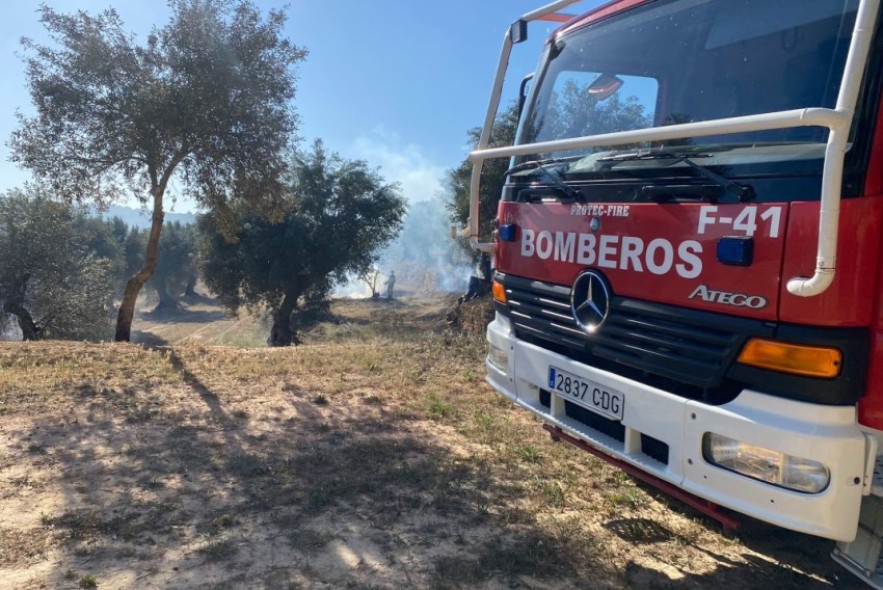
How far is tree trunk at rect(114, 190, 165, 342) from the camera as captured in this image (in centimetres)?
1135

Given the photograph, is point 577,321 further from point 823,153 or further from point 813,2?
point 813,2

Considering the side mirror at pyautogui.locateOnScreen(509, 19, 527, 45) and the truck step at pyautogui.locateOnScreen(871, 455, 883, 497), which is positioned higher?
the side mirror at pyautogui.locateOnScreen(509, 19, 527, 45)

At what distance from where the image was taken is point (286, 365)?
765 centimetres

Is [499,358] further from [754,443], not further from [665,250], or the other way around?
[754,443]

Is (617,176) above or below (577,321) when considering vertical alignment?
above

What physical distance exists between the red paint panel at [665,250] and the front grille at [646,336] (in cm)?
6

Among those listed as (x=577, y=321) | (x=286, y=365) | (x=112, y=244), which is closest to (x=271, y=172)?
(x=286, y=365)

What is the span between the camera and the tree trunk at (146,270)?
11.4 metres

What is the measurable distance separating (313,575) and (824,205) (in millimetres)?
2713

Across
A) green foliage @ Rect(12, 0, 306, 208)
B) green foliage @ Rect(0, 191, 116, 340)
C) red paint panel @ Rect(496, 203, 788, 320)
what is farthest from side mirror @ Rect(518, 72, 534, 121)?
green foliage @ Rect(0, 191, 116, 340)

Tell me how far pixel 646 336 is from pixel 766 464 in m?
0.75

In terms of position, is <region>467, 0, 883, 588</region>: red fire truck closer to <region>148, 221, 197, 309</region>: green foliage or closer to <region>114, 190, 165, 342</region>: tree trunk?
<region>114, 190, 165, 342</region>: tree trunk

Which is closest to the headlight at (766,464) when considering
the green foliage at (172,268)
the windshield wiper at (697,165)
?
the windshield wiper at (697,165)

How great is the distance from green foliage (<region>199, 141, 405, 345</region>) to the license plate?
16.7 m
